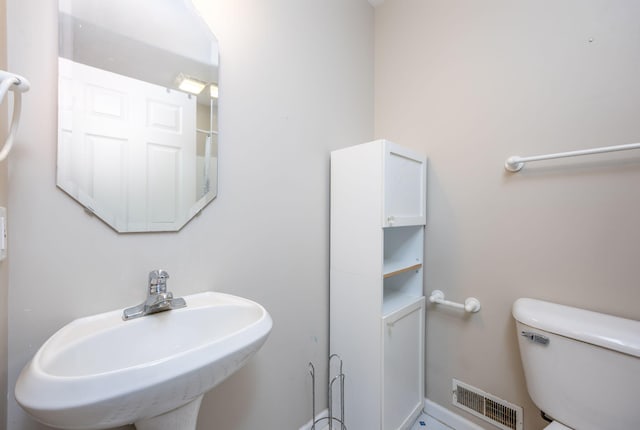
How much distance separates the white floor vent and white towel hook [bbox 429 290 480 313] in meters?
0.39

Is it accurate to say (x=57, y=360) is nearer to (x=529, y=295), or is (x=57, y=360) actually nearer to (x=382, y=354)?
(x=382, y=354)

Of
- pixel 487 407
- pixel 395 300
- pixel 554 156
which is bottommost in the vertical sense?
pixel 487 407

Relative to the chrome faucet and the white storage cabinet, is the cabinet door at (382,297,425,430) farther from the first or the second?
the chrome faucet

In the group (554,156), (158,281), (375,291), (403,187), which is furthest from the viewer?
(403,187)

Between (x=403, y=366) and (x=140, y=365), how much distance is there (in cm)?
113

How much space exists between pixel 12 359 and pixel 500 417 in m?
1.77

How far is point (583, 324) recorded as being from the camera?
2.81 feet

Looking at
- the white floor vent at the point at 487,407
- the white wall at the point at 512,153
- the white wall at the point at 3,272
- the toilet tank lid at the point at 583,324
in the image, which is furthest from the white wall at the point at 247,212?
the toilet tank lid at the point at 583,324

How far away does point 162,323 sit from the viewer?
757 mm

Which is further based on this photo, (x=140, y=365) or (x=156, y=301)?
(x=156, y=301)

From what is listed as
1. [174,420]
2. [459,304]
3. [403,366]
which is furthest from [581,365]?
[174,420]

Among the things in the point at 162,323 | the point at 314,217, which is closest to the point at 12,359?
the point at 162,323

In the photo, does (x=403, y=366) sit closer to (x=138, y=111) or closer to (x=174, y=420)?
(x=174, y=420)

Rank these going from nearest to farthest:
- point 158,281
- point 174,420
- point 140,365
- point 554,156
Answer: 1. point 140,365
2. point 174,420
3. point 158,281
4. point 554,156
